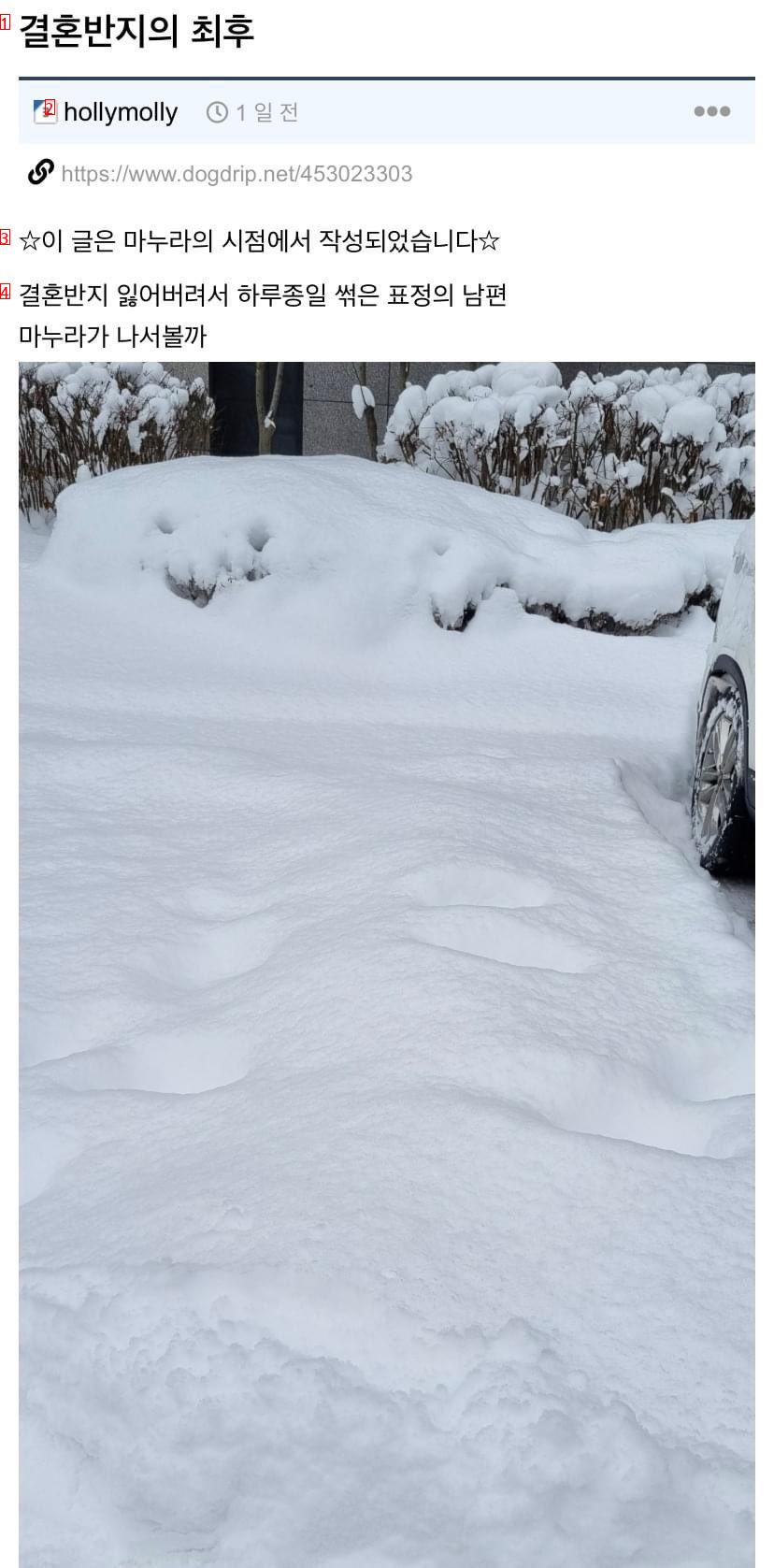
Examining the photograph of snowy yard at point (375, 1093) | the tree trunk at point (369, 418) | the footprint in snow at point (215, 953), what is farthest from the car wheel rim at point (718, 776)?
the tree trunk at point (369, 418)

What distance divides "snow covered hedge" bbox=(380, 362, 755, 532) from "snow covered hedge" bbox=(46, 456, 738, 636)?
0.79 metres

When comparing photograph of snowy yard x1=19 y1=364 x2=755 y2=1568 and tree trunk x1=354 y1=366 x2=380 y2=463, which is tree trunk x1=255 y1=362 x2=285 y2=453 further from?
photograph of snowy yard x1=19 y1=364 x2=755 y2=1568

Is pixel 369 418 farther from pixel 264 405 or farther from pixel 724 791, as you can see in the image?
pixel 724 791

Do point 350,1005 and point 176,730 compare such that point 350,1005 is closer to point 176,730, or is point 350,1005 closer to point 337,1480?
point 337,1480

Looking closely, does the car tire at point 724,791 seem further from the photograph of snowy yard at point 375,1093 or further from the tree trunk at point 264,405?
the tree trunk at point 264,405

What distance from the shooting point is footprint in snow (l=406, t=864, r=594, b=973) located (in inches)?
76.9

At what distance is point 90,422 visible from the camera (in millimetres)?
6008

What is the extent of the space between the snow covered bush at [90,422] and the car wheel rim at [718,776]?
4060mm

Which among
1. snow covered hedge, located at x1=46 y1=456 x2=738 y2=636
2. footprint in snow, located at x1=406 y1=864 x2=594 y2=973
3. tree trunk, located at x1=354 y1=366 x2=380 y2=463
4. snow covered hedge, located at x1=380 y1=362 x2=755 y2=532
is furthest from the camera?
tree trunk, located at x1=354 y1=366 x2=380 y2=463

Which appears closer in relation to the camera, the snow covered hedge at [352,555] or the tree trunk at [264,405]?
the snow covered hedge at [352,555]

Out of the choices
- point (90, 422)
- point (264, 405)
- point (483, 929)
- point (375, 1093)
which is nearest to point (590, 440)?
point (90, 422)

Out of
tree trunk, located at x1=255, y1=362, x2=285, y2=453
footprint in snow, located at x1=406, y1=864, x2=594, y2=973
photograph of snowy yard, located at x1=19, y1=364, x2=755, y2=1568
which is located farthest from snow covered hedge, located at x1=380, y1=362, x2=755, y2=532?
footprint in snow, located at x1=406, y1=864, x2=594, y2=973

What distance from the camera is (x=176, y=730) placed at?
10.9 ft

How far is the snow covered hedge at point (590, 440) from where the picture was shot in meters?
5.20
